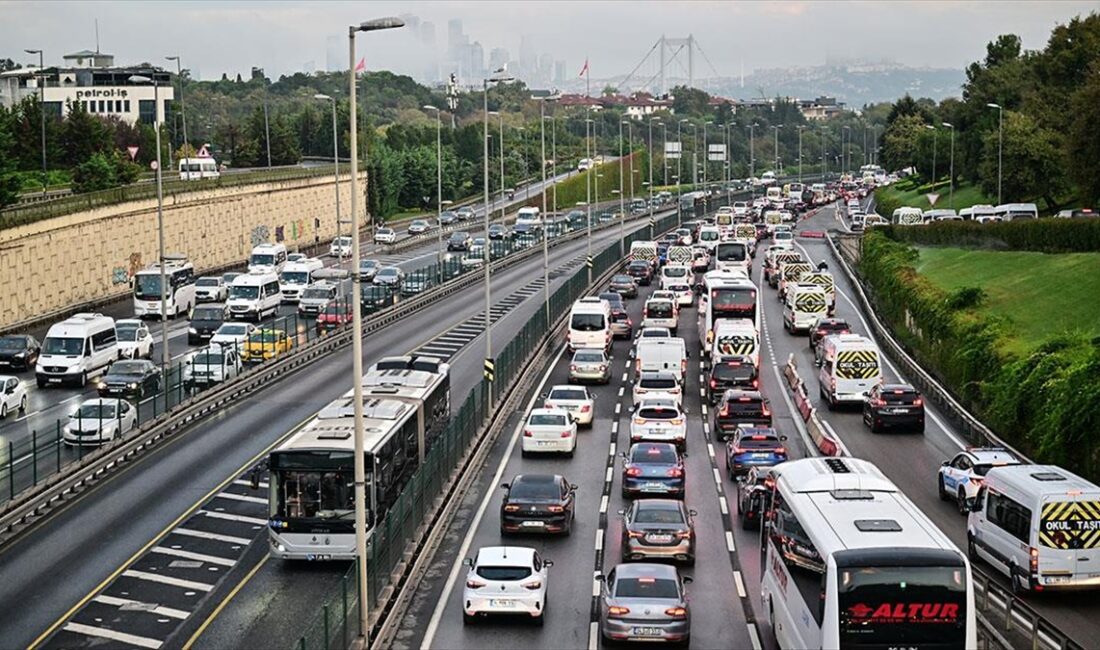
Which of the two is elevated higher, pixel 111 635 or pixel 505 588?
pixel 505 588

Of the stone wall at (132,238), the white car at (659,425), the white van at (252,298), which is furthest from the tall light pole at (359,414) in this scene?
the stone wall at (132,238)

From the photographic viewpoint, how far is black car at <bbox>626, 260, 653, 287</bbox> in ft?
302

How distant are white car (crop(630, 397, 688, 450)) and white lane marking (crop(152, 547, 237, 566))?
49.9ft

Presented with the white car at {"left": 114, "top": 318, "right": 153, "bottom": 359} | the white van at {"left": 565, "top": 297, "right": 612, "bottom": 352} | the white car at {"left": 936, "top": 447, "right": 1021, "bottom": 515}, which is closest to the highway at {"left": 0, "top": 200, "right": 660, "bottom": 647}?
the white car at {"left": 114, "top": 318, "right": 153, "bottom": 359}

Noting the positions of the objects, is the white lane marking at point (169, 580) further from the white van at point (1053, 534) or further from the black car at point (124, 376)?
the black car at point (124, 376)

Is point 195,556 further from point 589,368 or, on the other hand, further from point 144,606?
point 589,368

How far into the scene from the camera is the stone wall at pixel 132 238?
71.0 metres

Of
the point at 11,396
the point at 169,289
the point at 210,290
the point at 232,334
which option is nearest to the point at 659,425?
the point at 11,396

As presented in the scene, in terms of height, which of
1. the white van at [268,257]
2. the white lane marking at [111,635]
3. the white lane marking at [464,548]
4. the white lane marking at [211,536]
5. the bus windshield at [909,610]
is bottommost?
the white lane marking at [464,548]

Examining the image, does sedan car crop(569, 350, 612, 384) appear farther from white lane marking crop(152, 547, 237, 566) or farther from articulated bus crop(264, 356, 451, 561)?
white lane marking crop(152, 547, 237, 566)

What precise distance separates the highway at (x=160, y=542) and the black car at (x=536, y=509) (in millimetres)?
4348

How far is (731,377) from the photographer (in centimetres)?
5172

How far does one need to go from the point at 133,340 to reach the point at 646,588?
38.9 metres

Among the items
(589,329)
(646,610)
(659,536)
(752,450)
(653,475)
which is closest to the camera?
(646,610)
